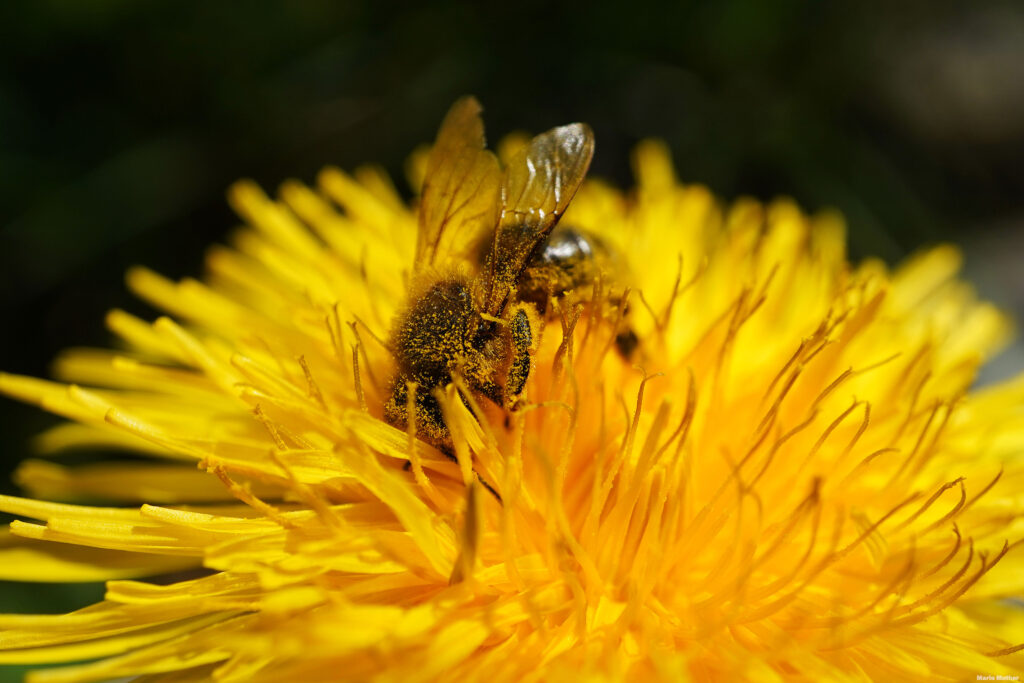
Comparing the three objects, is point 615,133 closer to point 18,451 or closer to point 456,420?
point 18,451

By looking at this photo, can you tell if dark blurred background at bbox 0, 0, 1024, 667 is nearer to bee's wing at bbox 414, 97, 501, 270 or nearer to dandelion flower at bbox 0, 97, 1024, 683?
dandelion flower at bbox 0, 97, 1024, 683

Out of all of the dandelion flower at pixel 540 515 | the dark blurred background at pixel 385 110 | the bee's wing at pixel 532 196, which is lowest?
the dandelion flower at pixel 540 515

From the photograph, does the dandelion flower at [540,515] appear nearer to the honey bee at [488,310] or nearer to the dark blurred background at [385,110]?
the honey bee at [488,310]


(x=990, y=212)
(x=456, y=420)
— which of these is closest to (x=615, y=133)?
(x=990, y=212)

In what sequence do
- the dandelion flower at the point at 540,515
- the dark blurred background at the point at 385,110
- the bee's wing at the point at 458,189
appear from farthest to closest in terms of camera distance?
the dark blurred background at the point at 385,110
the bee's wing at the point at 458,189
the dandelion flower at the point at 540,515

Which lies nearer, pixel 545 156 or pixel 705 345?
pixel 545 156

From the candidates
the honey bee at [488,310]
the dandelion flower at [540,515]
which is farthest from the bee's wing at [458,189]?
the dandelion flower at [540,515]

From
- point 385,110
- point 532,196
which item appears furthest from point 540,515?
point 385,110
